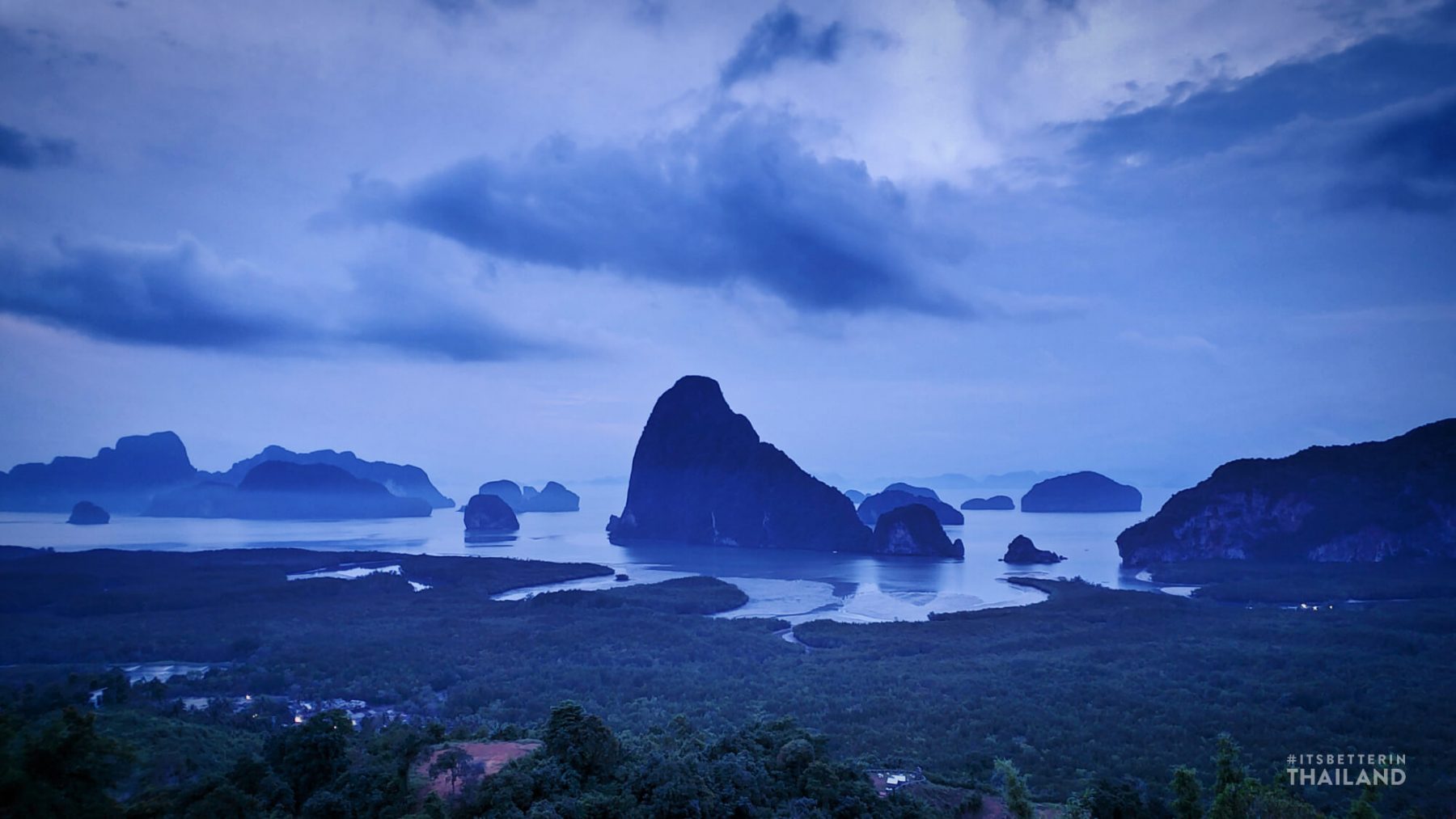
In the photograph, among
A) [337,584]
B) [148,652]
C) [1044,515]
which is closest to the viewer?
[148,652]

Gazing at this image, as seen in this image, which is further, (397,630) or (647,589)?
(647,589)

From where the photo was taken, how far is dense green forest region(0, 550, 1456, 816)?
14.4 meters

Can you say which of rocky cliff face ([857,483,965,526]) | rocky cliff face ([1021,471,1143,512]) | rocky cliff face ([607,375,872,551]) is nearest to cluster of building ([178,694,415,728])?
rocky cliff face ([607,375,872,551])

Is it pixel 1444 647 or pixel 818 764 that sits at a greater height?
pixel 818 764

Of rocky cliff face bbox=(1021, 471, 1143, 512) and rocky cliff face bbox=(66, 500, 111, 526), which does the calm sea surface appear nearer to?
rocky cliff face bbox=(66, 500, 111, 526)

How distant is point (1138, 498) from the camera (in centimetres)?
18775

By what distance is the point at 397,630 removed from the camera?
110 feet

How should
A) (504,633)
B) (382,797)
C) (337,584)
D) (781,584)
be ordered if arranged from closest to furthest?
(382,797)
(504,633)
(337,584)
(781,584)

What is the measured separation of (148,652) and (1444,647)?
5316 centimetres

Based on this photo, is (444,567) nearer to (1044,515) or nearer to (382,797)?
(382,797)

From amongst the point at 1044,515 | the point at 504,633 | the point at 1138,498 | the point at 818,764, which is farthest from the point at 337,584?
the point at 1138,498

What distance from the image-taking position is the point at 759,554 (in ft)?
293

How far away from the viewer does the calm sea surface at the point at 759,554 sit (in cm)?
4994

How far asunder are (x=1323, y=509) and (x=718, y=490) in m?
70.5
